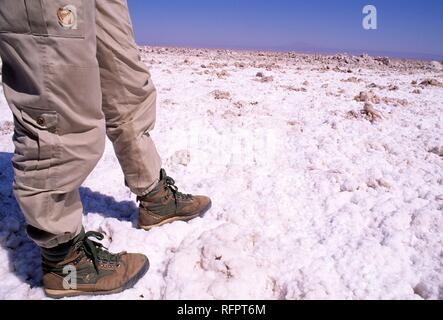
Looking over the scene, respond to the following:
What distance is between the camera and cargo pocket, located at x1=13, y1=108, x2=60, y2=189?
1.16 metres

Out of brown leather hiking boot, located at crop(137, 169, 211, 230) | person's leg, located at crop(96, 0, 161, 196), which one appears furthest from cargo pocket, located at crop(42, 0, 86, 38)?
brown leather hiking boot, located at crop(137, 169, 211, 230)

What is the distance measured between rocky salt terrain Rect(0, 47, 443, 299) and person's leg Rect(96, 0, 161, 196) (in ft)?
1.13

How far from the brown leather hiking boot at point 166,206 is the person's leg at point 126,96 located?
0.06 m

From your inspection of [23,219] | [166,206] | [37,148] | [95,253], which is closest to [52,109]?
[37,148]

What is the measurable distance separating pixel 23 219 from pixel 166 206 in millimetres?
782

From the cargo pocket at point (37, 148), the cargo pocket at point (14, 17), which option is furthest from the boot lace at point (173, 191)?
the cargo pocket at point (14, 17)

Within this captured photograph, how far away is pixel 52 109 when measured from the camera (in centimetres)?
116

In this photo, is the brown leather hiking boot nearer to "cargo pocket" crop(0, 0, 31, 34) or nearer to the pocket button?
the pocket button

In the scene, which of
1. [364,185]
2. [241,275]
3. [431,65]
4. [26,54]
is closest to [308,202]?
[364,185]

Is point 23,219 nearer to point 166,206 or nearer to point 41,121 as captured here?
point 166,206

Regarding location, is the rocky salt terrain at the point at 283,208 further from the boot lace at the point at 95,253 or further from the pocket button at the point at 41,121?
the pocket button at the point at 41,121

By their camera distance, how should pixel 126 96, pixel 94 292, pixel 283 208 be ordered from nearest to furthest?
1. pixel 94 292
2. pixel 126 96
3. pixel 283 208

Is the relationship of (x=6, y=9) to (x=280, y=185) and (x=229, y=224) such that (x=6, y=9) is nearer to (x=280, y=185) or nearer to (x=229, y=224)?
(x=229, y=224)

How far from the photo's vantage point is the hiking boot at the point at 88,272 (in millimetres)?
1425
